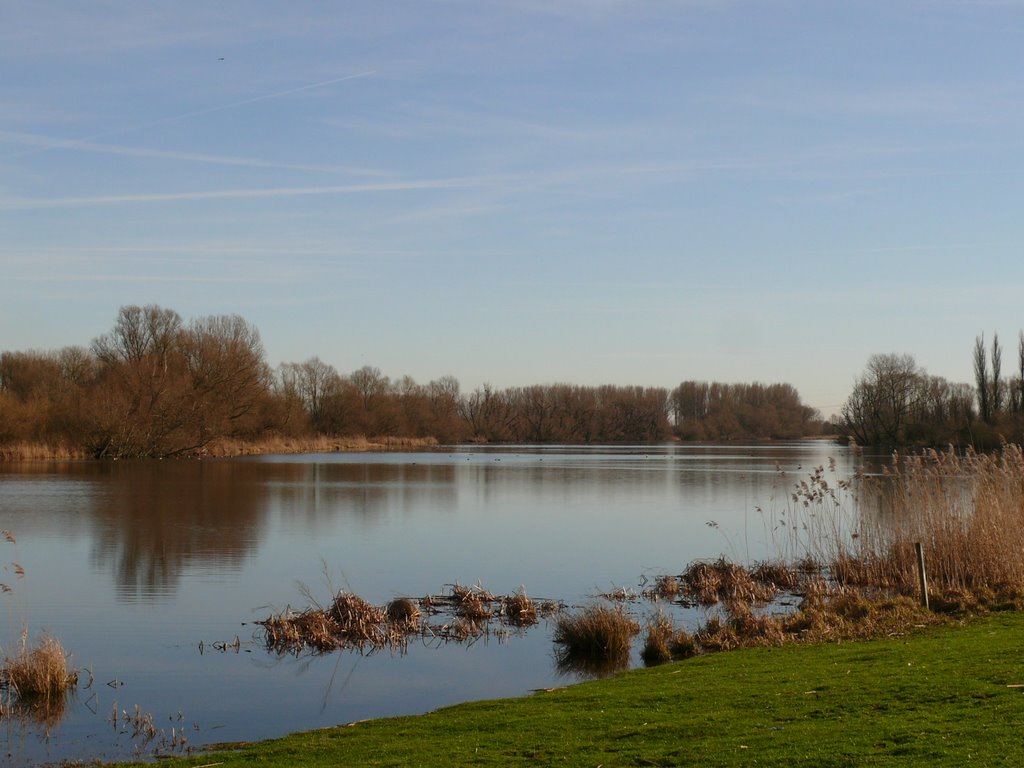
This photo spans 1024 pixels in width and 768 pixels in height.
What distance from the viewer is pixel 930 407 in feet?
281

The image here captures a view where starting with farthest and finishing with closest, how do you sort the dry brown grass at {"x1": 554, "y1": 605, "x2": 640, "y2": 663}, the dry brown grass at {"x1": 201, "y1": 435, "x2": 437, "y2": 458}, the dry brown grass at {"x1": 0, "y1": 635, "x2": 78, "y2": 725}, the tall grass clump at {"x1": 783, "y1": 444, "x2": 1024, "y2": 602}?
1. the dry brown grass at {"x1": 201, "y1": 435, "x2": 437, "y2": 458}
2. the tall grass clump at {"x1": 783, "y1": 444, "x2": 1024, "y2": 602}
3. the dry brown grass at {"x1": 554, "y1": 605, "x2": 640, "y2": 663}
4. the dry brown grass at {"x1": 0, "y1": 635, "x2": 78, "y2": 725}

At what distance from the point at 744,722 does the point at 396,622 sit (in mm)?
7613

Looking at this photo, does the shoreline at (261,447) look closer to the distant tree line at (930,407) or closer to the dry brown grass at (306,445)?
the dry brown grass at (306,445)

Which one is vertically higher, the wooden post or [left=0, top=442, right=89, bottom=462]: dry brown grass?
[left=0, top=442, right=89, bottom=462]: dry brown grass

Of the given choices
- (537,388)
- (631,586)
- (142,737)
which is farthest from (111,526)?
(537,388)

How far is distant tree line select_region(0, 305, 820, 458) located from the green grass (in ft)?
182

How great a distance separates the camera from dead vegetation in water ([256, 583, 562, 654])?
532 inches

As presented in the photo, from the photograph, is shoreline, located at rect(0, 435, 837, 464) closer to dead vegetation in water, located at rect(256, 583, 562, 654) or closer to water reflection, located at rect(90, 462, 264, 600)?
water reflection, located at rect(90, 462, 264, 600)

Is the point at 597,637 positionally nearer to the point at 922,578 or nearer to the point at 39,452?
the point at 922,578

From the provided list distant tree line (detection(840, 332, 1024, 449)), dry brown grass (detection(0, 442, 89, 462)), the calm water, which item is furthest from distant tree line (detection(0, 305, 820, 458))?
distant tree line (detection(840, 332, 1024, 449))

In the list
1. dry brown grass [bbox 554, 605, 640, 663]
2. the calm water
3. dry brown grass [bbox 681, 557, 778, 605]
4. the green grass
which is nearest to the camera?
the green grass

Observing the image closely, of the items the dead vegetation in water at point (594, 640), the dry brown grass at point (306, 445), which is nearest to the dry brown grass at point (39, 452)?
the dry brown grass at point (306, 445)

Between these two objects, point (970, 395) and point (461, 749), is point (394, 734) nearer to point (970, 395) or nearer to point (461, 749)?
point (461, 749)

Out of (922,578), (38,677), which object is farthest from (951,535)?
(38,677)
